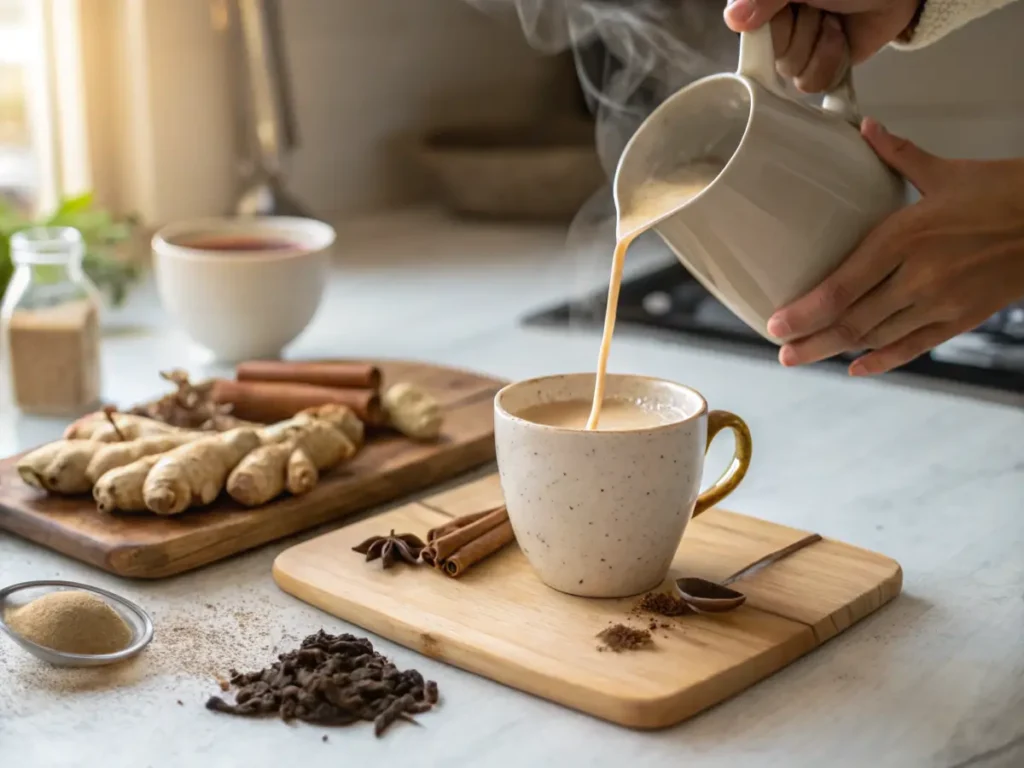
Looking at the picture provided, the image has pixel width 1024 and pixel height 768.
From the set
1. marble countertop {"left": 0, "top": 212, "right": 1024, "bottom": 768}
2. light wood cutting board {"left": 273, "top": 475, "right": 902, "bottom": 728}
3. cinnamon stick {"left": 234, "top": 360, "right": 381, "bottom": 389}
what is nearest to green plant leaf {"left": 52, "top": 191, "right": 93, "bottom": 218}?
marble countertop {"left": 0, "top": 212, "right": 1024, "bottom": 768}

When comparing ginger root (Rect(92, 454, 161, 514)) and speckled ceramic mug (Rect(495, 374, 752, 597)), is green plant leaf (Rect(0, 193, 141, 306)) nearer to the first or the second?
ginger root (Rect(92, 454, 161, 514))

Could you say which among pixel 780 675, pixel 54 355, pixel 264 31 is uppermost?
pixel 264 31

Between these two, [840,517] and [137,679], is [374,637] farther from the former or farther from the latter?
[840,517]

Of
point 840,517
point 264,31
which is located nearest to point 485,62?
point 264,31

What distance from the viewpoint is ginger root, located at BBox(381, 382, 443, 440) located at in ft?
3.75

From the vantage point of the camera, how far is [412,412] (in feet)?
3.77

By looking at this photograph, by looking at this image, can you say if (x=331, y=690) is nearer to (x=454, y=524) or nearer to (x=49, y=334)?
(x=454, y=524)

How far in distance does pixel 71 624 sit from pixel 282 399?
422 millimetres

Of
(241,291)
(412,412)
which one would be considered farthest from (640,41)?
(412,412)

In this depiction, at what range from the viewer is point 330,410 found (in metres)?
1.14

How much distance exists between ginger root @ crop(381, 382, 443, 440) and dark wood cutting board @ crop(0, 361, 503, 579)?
0.01m

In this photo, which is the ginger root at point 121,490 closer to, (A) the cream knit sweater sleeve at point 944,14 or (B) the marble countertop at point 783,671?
(B) the marble countertop at point 783,671

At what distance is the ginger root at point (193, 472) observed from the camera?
3.15ft

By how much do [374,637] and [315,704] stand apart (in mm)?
108
